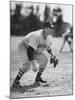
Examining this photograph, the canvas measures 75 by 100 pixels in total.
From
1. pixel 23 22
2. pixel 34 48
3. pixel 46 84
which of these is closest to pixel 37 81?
pixel 46 84

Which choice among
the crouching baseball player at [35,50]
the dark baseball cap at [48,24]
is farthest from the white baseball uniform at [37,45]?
the dark baseball cap at [48,24]

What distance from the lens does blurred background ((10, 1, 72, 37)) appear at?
486 centimetres

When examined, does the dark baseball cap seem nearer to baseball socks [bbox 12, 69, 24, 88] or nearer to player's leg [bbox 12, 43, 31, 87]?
player's leg [bbox 12, 43, 31, 87]

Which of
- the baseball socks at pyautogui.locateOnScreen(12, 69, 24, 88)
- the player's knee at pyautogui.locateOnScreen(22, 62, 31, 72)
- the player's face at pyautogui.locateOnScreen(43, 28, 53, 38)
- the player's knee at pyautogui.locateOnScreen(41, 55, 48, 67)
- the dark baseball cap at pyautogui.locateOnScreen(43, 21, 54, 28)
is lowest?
the baseball socks at pyautogui.locateOnScreen(12, 69, 24, 88)

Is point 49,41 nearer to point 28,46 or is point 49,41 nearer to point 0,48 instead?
point 28,46

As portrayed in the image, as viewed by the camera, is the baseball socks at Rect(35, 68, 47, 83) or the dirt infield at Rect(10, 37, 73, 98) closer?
the dirt infield at Rect(10, 37, 73, 98)

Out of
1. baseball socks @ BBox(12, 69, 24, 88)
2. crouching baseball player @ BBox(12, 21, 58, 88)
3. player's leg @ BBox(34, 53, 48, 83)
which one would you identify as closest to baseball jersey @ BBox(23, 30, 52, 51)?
crouching baseball player @ BBox(12, 21, 58, 88)

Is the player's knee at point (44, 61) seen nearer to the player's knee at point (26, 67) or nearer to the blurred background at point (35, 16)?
the player's knee at point (26, 67)

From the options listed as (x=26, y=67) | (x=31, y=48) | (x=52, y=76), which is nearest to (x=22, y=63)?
(x=26, y=67)

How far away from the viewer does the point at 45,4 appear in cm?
504

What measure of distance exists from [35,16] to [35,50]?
1.63 feet

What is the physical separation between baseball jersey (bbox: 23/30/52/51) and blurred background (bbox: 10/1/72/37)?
2.5 inches

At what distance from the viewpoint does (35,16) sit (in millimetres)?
4980

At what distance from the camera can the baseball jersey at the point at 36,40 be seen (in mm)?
4910
